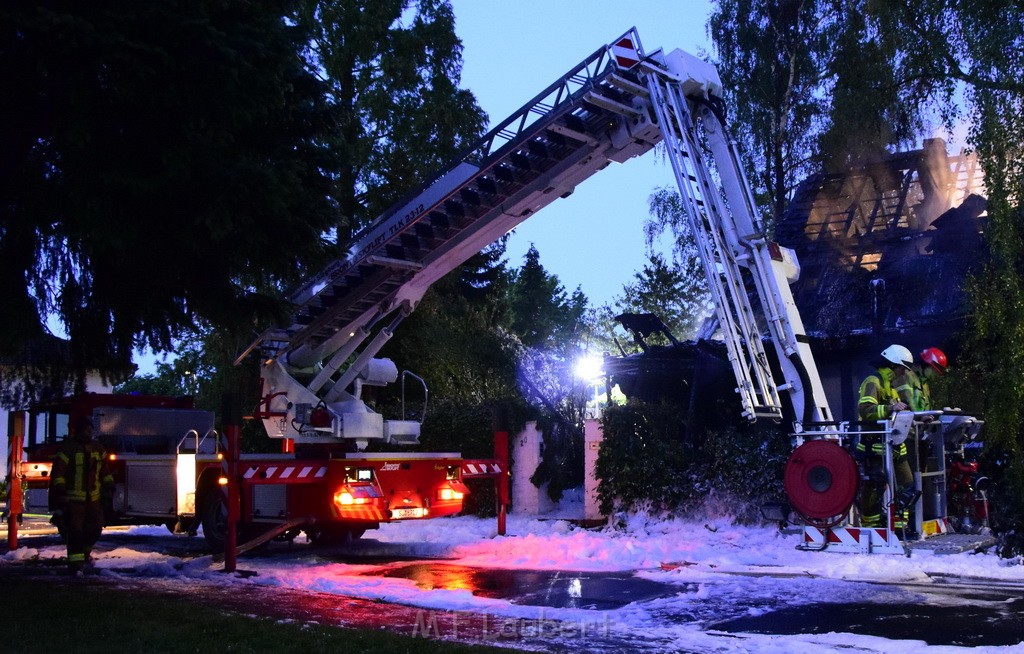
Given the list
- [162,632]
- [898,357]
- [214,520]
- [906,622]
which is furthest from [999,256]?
[162,632]

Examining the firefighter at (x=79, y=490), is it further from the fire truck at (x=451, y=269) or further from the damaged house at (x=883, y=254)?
the damaged house at (x=883, y=254)

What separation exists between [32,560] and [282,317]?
504 cm

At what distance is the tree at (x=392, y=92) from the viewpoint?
25.5m

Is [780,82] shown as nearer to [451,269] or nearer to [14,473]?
[451,269]

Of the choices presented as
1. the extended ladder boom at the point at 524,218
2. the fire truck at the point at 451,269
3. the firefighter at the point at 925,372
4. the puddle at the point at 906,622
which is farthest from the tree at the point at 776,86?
the puddle at the point at 906,622

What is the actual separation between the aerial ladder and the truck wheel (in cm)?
112

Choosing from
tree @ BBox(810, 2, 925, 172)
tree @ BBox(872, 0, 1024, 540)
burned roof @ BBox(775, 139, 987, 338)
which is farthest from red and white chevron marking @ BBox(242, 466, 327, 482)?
tree @ BBox(810, 2, 925, 172)

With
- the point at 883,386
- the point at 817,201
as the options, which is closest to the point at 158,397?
the point at 883,386

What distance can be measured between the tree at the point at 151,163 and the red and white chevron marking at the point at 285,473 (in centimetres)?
273

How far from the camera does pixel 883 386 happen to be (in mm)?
9367

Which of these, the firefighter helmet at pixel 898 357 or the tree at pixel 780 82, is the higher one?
the tree at pixel 780 82

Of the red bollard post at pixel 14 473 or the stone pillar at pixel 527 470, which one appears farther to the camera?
the stone pillar at pixel 527 470

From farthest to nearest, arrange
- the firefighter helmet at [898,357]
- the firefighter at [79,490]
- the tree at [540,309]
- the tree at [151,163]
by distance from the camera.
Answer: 1. the tree at [540,309]
2. the firefighter at [79,490]
3. the firefighter helmet at [898,357]
4. the tree at [151,163]

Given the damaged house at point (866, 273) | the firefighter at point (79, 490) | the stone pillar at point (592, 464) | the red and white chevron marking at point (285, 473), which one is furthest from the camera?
the damaged house at point (866, 273)
